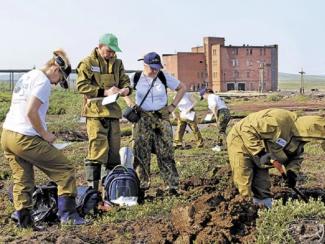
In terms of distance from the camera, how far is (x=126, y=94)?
7.14 meters

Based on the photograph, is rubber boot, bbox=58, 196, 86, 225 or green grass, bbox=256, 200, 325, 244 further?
rubber boot, bbox=58, 196, 86, 225

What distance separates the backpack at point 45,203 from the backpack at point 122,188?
73 centimetres

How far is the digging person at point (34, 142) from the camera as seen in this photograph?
18.0 ft

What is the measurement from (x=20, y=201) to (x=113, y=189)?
4.25 ft

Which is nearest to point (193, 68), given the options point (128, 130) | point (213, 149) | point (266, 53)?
point (266, 53)

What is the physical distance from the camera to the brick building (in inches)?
2990

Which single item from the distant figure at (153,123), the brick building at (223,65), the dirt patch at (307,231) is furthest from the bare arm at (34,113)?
the brick building at (223,65)

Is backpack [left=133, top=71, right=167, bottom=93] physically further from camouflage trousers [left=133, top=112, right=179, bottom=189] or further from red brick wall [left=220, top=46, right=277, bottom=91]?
red brick wall [left=220, top=46, right=277, bottom=91]

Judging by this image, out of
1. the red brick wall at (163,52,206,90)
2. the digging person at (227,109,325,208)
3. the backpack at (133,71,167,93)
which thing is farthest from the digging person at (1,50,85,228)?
the red brick wall at (163,52,206,90)

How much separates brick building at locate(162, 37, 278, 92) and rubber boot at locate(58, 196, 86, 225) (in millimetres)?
69476

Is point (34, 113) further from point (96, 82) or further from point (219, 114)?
point (219, 114)

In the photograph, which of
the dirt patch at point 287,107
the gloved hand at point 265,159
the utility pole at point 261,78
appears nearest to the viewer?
the gloved hand at point 265,159

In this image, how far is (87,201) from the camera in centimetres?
643

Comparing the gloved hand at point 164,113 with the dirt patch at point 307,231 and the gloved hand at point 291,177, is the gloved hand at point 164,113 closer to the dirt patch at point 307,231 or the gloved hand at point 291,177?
the gloved hand at point 291,177
